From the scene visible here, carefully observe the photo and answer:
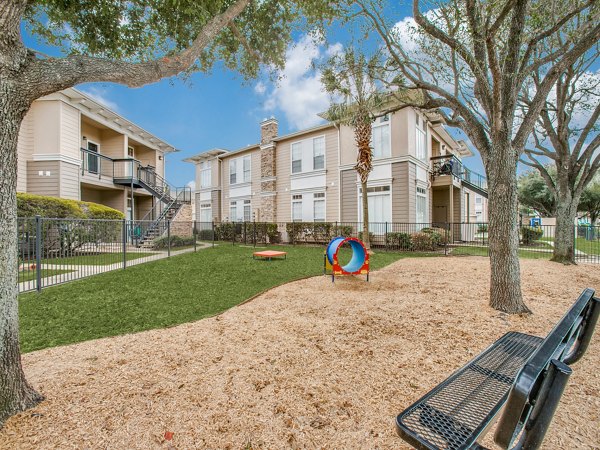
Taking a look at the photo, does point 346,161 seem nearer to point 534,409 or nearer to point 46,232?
point 46,232

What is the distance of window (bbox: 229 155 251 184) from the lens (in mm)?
22859

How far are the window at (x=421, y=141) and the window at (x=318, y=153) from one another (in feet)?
18.6

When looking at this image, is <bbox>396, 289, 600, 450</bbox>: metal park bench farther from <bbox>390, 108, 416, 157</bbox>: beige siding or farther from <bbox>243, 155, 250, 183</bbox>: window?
<bbox>243, 155, 250, 183</bbox>: window

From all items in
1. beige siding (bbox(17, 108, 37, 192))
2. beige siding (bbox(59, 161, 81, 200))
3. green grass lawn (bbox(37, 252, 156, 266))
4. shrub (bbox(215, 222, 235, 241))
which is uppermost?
beige siding (bbox(17, 108, 37, 192))

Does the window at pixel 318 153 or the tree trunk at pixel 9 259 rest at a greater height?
the window at pixel 318 153

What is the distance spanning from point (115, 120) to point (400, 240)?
20.1 metres

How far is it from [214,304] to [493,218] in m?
5.37

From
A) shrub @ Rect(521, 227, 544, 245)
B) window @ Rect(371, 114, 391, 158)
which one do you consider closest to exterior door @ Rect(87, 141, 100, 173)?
window @ Rect(371, 114, 391, 158)

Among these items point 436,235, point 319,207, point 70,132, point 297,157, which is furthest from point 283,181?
point 70,132

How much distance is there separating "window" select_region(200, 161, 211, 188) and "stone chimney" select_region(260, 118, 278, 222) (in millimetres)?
7569

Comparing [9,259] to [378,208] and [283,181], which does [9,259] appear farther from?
[283,181]

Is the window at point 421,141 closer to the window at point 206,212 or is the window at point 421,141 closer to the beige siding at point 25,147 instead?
the window at point 206,212

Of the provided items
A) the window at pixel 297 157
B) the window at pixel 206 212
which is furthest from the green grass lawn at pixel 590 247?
the window at pixel 206 212

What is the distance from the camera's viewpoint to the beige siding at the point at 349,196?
16.9 metres
